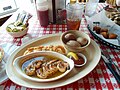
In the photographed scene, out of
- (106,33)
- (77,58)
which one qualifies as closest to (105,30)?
(106,33)

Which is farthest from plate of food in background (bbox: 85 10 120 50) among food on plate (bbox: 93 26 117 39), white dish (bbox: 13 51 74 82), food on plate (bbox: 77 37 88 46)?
white dish (bbox: 13 51 74 82)

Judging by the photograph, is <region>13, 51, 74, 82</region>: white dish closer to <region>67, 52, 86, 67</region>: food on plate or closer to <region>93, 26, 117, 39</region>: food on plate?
<region>67, 52, 86, 67</region>: food on plate

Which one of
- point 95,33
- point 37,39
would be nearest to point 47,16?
point 37,39

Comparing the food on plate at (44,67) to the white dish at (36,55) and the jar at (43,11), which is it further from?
the jar at (43,11)

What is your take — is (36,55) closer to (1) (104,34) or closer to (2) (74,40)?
(2) (74,40)

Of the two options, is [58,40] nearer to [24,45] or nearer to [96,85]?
[24,45]

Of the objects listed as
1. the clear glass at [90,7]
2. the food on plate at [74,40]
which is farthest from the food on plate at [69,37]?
the clear glass at [90,7]

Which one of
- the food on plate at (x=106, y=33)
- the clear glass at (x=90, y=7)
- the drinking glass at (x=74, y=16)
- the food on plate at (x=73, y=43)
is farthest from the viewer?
the clear glass at (x=90, y=7)
